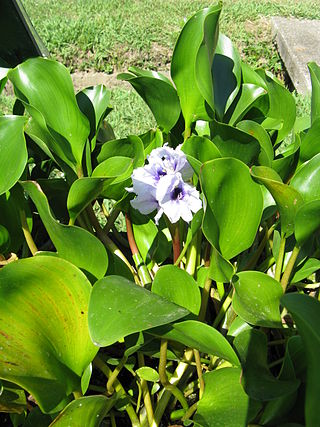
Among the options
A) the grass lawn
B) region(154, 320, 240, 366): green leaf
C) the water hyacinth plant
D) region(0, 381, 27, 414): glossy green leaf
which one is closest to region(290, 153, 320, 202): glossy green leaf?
the water hyacinth plant

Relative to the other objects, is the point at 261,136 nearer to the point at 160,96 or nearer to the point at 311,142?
the point at 311,142

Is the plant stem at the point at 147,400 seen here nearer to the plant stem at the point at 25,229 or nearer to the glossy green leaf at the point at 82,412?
the glossy green leaf at the point at 82,412

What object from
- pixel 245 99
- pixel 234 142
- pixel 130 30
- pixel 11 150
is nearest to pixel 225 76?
pixel 245 99

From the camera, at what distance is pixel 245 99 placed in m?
0.92

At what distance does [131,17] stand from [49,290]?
Result: 9.85ft

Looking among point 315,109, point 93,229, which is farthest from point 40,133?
point 315,109

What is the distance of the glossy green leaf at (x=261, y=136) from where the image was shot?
32.5 inches

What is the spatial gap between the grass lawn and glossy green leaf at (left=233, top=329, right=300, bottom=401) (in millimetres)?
1956

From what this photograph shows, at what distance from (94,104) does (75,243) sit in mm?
336

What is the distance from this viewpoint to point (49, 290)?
0.63 m

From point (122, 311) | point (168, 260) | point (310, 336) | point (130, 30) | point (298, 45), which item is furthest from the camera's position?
point (130, 30)

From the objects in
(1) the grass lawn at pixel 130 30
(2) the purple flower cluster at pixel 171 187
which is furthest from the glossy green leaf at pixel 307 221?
(1) the grass lawn at pixel 130 30

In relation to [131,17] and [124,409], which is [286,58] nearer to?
[131,17]

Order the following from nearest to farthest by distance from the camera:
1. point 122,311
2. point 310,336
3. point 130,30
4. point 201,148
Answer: point 310,336 → point 122,311 → point 201,148 → point 130,30
